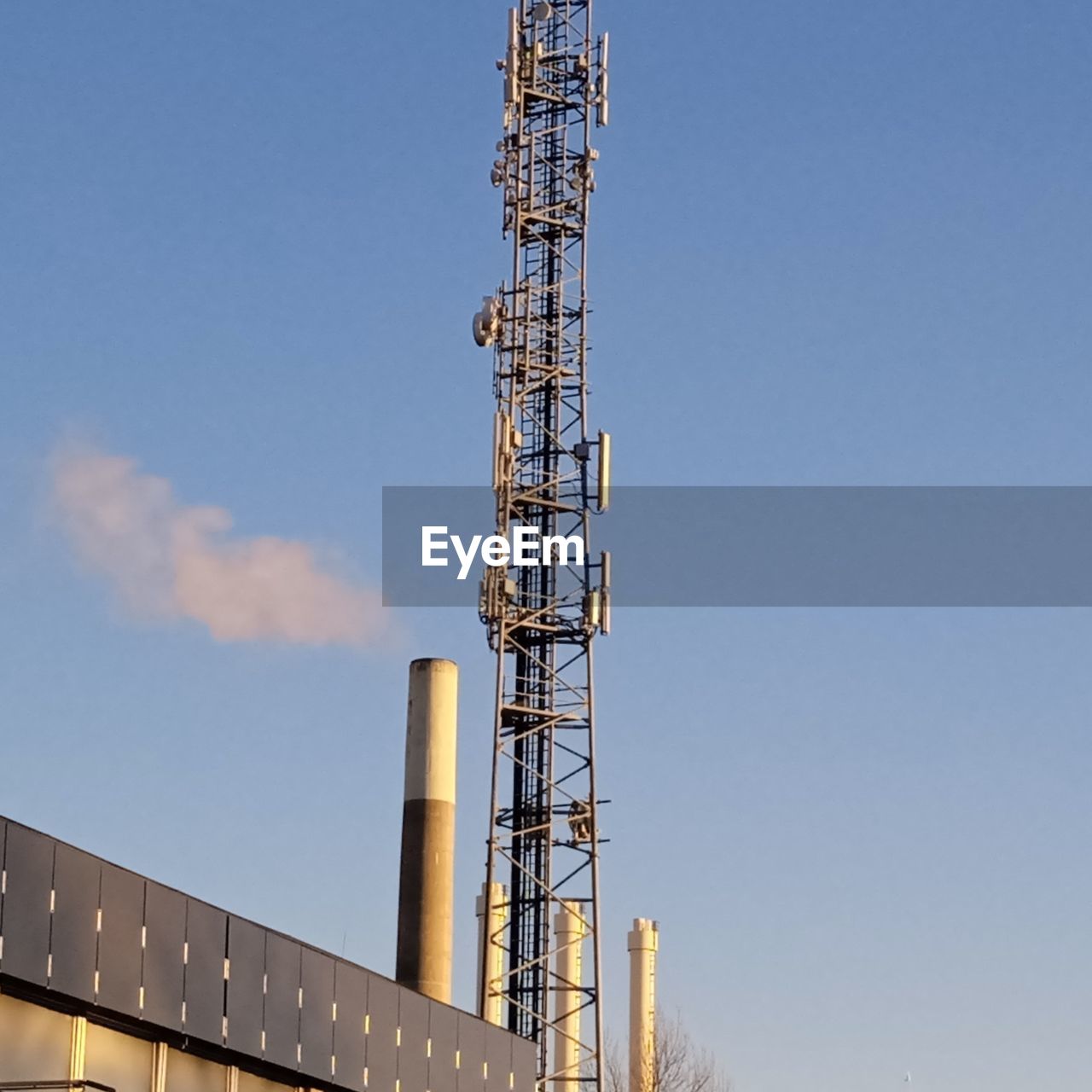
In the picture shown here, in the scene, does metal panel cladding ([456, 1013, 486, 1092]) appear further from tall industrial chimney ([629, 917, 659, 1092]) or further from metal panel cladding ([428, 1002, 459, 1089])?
tall industrial chimney ([629, 917, 659, 1092])

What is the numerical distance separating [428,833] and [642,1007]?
21.8m

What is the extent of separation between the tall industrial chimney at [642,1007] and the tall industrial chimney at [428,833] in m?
20.4

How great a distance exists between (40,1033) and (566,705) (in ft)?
93.5

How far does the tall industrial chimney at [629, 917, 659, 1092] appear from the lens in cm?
7675


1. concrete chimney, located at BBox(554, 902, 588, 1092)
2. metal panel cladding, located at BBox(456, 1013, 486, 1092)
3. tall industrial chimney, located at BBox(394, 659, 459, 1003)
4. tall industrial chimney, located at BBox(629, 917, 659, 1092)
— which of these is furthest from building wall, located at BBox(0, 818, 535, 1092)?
tall industrial chimney, located at BBox(629, 917, 659, 1092)

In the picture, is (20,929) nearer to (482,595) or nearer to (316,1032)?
(316,1032)

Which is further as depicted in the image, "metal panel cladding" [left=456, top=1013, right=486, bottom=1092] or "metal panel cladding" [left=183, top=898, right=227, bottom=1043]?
"metal panel cladding" [left=456, top=1013, right=486, bottom=1092]

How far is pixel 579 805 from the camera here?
55969 mm

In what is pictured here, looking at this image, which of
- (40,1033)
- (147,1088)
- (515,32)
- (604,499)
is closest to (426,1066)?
(147,1088)

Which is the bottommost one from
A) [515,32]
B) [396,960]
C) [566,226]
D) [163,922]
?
[163,922]

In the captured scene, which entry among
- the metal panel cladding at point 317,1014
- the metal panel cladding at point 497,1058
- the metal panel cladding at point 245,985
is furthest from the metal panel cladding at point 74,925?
the metal panel cladding at point 497,1058

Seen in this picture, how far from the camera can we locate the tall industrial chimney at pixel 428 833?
57.8 metres

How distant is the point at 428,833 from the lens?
59.0 metres

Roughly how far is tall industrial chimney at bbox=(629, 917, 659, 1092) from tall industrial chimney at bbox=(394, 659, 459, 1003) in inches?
803
